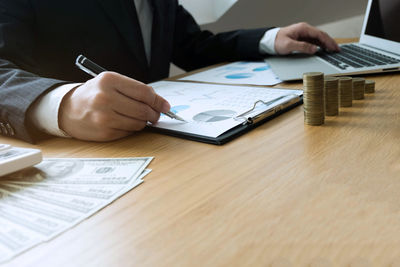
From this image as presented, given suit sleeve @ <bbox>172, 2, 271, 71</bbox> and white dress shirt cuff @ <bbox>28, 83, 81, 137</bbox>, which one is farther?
suit sleeve @ <bbox>172, 2, 271, 71</bbox>

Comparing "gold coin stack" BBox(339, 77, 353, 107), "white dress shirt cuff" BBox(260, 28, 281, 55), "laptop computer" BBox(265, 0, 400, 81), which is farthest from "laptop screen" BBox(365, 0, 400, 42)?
"gold coin stack" BBox(339, 77, 353, 107)

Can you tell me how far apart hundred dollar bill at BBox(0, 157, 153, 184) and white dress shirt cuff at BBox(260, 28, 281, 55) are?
83 centimetres

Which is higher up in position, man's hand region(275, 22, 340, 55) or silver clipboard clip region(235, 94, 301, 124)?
man's hand region(275, 22, 340, 55)

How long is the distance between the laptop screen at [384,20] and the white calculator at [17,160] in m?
1.01

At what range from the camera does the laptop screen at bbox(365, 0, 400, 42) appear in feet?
3.60

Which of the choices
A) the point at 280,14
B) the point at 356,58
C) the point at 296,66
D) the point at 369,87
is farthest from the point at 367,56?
the point at 280,14

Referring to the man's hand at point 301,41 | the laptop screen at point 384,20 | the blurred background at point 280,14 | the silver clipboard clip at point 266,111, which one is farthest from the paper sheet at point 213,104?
the blurred background at point 280,14

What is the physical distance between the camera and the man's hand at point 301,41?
120cm

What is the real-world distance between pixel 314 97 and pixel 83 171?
387mm

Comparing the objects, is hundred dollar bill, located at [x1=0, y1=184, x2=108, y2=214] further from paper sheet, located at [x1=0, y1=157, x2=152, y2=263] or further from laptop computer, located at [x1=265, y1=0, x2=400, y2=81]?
laptop computer, located at [x1=265, y1=0, x2=400, y2=81]

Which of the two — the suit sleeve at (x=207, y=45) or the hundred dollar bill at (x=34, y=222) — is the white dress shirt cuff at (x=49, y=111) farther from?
the suit sleeve at (x=207, y=45)

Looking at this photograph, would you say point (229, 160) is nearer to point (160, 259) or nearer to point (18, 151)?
point (160, 259)

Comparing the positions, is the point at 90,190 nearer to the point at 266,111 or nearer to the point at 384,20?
the point at 266,111

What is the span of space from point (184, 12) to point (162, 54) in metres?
0.32
